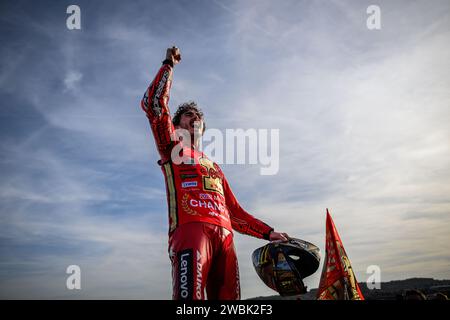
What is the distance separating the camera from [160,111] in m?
4.15

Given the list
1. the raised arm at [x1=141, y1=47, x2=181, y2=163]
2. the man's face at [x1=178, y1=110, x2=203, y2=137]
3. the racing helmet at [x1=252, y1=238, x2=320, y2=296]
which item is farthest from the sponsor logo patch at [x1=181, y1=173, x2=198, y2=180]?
the racing helmet at [x1=252, y1=238, x2=320, y2=296]

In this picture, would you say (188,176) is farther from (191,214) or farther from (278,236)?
(278,236)

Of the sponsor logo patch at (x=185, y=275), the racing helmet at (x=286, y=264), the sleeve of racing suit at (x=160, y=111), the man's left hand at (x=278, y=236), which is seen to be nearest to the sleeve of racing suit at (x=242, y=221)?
the man's left hand at (x=278, y=236)

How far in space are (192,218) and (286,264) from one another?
4.66ft

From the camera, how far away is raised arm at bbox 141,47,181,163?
4164 millimetres

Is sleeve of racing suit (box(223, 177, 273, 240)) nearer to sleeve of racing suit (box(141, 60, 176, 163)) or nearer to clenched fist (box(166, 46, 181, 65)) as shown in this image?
sleeve of racing suit (box(141, 60, 176, 163))

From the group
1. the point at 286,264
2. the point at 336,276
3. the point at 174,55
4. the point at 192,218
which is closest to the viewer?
the point at 192,218

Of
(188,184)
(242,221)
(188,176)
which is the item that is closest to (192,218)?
(188,184)

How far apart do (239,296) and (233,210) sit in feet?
4.54

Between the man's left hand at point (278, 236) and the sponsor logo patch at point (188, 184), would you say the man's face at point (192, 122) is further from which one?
the man's left hand at point (278, 236)

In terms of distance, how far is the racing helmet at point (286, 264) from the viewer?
4.21 metres
